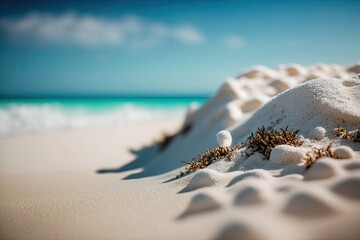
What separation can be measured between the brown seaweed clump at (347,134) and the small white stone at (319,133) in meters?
0.10

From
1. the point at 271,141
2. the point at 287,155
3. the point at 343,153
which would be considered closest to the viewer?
the point at 343,153

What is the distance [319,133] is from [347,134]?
0.21 metres

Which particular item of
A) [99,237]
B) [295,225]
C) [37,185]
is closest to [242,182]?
[295,225]

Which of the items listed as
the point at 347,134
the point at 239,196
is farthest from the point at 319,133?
Result: the point at 239,196

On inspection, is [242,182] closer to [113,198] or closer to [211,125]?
[113,198]

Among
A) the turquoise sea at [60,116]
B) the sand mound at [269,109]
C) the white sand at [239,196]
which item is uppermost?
the turquoise sea at [60,116]

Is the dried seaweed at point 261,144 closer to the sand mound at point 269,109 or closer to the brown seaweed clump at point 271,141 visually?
the brown seaweed clump at point 271,141

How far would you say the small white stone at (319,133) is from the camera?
2.51 meters

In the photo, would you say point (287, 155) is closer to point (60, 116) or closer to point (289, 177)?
point (289, 177)

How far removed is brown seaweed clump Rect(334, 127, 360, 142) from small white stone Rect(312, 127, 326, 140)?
10 cm

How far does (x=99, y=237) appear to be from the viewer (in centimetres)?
174

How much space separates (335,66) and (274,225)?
19.1 ft

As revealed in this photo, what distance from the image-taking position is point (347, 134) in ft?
7.95

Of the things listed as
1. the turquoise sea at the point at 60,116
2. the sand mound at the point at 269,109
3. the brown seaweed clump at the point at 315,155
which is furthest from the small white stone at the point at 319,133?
the turquoise sea at the point at 60,116
